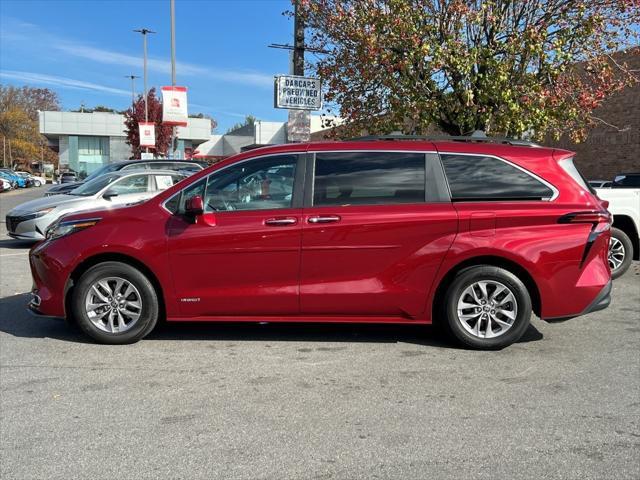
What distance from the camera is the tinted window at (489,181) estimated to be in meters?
5.19

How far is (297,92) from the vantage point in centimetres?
1030

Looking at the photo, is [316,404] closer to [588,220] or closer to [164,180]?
[588,220]

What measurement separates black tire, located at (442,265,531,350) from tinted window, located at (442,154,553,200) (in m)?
0.68

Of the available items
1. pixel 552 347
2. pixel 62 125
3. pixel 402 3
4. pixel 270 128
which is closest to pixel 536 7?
pixel 402 3

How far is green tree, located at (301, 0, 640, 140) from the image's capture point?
9.38m

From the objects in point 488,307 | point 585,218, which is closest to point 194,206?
point 488,307

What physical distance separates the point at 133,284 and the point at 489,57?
7.04 metres

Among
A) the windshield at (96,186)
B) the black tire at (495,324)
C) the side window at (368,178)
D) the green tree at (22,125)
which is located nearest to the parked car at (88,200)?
the windshield at (96,186)

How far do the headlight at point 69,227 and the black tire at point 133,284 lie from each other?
411 mm

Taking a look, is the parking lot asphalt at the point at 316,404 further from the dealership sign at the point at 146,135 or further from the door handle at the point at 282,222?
the dealership sign at the point at 146,135

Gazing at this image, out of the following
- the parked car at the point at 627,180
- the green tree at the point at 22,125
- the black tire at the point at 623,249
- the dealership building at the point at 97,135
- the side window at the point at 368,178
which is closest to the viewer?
the side window at the point at 368,178

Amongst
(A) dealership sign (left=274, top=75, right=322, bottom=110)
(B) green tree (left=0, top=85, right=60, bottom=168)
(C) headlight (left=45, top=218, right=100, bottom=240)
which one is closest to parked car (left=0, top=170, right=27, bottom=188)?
(B) green tree (left=0, top=85, right=60, bottom=168)

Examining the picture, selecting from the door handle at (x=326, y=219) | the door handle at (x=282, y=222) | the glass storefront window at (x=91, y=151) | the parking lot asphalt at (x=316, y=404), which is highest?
the glass storefront window at (x=91, y=151)

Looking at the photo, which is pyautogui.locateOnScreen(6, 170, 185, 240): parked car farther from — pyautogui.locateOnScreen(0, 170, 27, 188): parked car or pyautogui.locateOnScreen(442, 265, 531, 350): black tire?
pyautogui.locateOnScreen(0, 170, 27, 188): parked car
